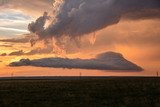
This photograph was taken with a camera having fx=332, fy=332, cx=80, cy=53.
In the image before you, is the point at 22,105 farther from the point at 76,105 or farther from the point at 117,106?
the point at 117,106

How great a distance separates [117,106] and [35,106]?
8.26 metres

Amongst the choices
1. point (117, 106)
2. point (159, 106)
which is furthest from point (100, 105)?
point (159, 106)

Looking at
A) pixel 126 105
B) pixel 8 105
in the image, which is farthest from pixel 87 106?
pixel 8 105

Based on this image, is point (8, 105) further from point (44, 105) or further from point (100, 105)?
point (100, 105)

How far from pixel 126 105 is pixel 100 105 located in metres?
2.79

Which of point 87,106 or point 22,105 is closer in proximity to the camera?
point 87,106

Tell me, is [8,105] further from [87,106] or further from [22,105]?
[87,106]

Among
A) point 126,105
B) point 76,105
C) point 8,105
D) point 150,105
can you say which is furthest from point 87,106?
point 8,105

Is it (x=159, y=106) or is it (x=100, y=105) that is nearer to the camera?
(x=159, y=106)

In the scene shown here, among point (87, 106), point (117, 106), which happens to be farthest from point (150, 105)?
point (87, 106)

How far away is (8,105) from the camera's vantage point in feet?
114

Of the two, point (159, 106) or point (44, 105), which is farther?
point (44, 105)

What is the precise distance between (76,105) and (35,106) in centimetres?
416

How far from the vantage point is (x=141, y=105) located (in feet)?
107
